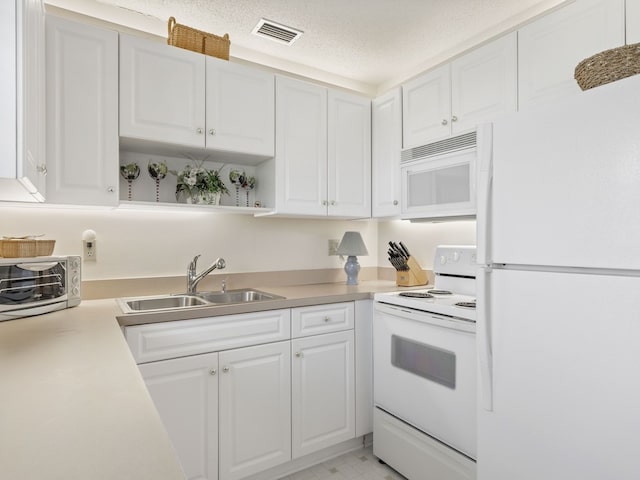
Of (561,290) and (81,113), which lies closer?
(561,290)

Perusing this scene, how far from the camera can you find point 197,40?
81.9 inches

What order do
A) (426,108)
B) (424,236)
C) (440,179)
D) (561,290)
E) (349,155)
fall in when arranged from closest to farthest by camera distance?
1. (561,290)
2. (440,179)
3. (426,108)
4. (349,155)
5. (424,236)

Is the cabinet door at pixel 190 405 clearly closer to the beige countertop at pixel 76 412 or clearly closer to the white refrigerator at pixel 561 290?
the beige countertop at pixel 76 412

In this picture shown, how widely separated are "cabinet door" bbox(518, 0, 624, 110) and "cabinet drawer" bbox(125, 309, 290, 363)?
1.64 meters

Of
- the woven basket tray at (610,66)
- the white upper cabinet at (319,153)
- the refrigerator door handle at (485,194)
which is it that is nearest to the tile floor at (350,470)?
the refrigerator door handle at (485,194)

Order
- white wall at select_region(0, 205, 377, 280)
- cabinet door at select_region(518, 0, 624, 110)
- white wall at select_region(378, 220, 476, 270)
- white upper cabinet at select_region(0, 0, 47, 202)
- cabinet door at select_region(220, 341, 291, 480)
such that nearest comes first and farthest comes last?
white upper cabinet at select_region(0, 0, 47, 202) → cabinet door at select_region(518, 0, 624, 110) → cabinet door at select_region(220, 341, 291, 480) → white wall at select_region(0, 205, 377, 280) → white wall at select_region(378, 220, 476, 270)

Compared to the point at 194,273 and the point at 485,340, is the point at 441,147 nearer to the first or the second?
the point at 485,340

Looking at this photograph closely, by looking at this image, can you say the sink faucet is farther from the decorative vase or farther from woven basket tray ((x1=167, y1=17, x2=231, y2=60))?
woven basket tray ((x1=167, y1=17, x2=231, y2=60))

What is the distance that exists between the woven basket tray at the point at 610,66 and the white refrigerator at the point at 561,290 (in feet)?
0.68

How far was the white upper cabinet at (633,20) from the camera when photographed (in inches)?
57.9

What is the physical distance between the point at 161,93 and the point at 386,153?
4.66 ft

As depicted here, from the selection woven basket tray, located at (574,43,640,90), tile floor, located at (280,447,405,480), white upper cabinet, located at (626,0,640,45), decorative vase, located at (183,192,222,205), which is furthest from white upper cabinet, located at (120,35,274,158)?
tile floor, located at (280,447,405,480)

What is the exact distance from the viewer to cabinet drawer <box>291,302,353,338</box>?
6.68 feet

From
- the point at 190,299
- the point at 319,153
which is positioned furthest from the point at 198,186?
the point at 319,153
